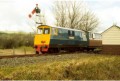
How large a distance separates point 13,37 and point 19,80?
114ft

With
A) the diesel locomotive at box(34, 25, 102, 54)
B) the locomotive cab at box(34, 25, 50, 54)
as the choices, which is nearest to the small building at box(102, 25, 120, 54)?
the diesel locomotive at box(34, 25, 102, 54)

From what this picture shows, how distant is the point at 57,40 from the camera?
30453 millimetres

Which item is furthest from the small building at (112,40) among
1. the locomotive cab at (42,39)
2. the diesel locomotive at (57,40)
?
the locomotive cab at (42,39)

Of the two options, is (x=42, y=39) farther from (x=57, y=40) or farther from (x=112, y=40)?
(x=112, y=40)

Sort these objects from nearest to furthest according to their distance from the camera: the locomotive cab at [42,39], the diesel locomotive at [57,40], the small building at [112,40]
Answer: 1. the locomotive cab at [42,39]
2. the diesel locomotive at [57,40]
3. the small building at [112,40]

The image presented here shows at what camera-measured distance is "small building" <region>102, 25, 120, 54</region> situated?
32031mm

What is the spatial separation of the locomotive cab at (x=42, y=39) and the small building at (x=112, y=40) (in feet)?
22.1

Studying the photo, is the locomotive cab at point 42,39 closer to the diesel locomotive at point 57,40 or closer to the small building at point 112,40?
the diesel locomotive at point 57,40

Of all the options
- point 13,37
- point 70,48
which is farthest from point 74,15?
point 70,48

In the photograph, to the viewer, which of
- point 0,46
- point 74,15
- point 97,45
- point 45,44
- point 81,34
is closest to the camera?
point 45,44

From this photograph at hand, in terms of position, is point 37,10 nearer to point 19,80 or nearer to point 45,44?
point 45,44

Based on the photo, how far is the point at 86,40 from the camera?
124 ft

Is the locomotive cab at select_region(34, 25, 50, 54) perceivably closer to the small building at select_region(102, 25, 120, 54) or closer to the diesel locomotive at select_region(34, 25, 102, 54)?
the diesel locomotive at select_region(34, 25, 102, 54)

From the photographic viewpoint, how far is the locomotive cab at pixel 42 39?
2977cm
